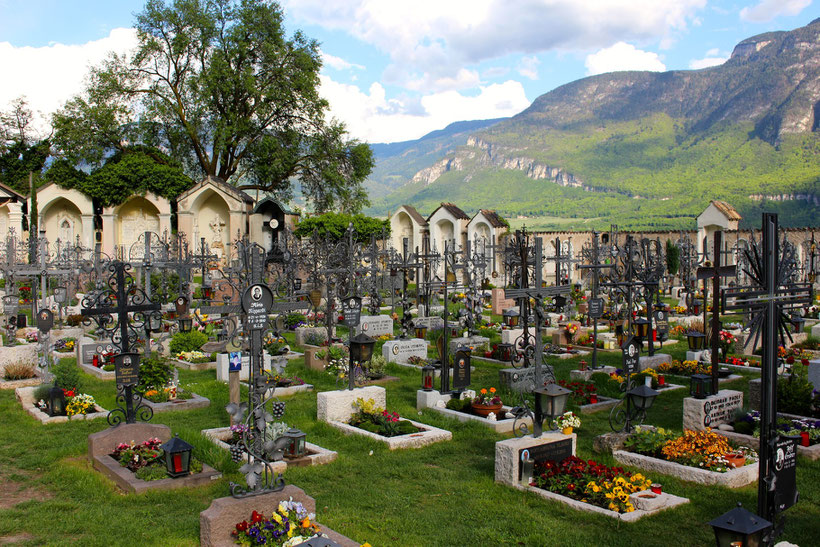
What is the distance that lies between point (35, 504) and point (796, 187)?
82.8 m

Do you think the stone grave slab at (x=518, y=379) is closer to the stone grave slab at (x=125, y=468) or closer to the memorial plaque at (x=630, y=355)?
the memorial plaque at (x=630, y=355)

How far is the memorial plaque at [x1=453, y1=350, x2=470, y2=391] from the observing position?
1326 centimetres

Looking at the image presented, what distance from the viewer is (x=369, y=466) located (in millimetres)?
9891

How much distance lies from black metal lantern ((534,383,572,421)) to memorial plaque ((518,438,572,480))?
0.46 m

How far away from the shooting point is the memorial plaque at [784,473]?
611 cm

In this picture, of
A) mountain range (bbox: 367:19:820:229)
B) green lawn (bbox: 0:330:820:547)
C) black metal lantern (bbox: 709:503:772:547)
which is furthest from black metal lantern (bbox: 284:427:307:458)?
mountain range (bbox: 367:19:820:229)

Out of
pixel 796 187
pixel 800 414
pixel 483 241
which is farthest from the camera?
pixel 796 187

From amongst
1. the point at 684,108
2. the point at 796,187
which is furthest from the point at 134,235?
the point at 684,108

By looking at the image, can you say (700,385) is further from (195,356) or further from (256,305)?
(195,356)

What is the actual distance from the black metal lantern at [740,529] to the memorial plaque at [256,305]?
474cm

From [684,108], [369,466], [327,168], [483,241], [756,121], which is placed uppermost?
[684,108]

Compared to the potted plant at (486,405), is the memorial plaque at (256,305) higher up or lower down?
higher up

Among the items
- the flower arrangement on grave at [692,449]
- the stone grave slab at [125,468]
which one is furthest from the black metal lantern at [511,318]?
the stone grave slab at [125,468]

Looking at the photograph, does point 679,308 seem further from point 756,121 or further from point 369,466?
point 756,121
